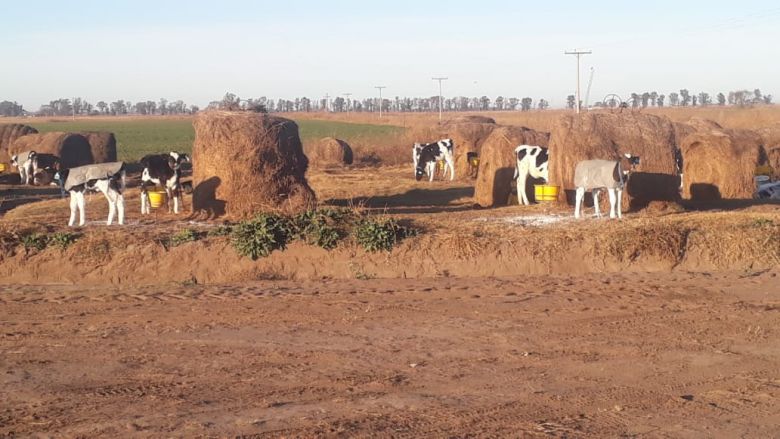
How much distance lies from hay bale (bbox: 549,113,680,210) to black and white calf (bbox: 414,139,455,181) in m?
10.4

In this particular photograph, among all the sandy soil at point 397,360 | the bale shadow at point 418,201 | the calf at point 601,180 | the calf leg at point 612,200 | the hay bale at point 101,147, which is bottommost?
the sandy soil at point 397,360

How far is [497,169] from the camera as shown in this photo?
74.4ft

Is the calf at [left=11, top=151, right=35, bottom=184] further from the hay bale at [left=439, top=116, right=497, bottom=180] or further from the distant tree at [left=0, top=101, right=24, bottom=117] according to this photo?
the distant tree at [left=0, top=101, right=24, bottom=117]

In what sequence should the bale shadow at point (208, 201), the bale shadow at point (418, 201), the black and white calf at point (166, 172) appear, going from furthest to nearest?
the bale shadow at point (418, 201), the black and white calf at point (166, 172), the bale shadow at point (208, 201)

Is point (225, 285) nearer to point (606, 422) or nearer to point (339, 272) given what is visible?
point (339, 272)

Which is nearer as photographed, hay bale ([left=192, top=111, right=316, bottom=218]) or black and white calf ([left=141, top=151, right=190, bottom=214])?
hay bale ([left=192, top=111, right=316, bottom=218])

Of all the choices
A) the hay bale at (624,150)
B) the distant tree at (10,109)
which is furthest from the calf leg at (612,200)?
the distant tree at (10,109)

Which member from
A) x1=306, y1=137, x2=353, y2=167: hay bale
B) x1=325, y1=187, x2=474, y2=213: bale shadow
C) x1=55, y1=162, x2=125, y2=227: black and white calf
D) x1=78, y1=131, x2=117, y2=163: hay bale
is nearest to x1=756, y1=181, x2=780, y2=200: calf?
x1=325, y1=187, x2=474, y2=213: bale shadow

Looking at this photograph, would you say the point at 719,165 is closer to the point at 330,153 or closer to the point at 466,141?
the point at 466,141

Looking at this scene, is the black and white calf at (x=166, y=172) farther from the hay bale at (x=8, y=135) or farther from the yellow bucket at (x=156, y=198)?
the hay bale at (x=8, y=135)

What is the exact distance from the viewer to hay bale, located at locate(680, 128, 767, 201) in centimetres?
2181

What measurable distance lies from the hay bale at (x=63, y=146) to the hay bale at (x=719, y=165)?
71.3 feet

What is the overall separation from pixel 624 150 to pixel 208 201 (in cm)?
880

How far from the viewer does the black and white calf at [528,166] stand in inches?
819
